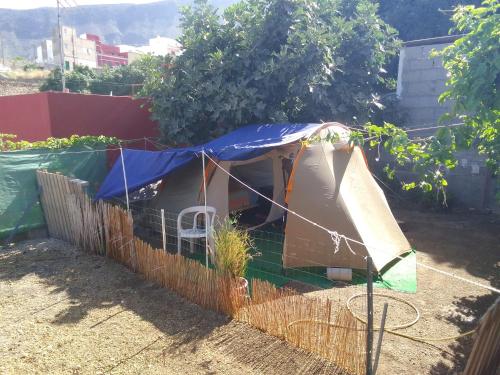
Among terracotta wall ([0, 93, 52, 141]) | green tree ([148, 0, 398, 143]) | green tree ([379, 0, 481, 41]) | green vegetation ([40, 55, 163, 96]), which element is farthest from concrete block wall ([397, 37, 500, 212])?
green vegetation ([40, 55, 163, 96])

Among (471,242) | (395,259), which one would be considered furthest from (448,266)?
(471,242)

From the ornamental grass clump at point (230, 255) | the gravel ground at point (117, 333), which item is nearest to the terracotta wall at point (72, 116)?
the gravel ground at point (117, 333)

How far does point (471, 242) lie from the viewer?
22.2 feet

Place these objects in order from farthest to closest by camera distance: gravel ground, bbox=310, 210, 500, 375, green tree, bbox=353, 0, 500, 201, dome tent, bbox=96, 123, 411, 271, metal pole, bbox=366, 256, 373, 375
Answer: dome tent, bbox=96, 123, 411, 271 < gravel ground, bbox=310, 210, 500, 375 < green tree, bbox=353, 0, 500, 201 < metal pole, bbox=366, 256, 373, 375

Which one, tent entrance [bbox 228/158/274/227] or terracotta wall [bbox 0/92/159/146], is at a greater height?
terracotta wall [bbox 0/92/159/146]

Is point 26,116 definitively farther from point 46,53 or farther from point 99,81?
point 46,53

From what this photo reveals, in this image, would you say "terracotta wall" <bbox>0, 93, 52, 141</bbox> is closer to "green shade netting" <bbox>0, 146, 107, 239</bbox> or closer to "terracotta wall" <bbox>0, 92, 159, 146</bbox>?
"terracotta wall" <bbox>0, 92, 159, 146</bbox>

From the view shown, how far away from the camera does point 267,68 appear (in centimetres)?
744

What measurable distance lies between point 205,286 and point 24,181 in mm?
3917

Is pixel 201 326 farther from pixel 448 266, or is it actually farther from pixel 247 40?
pixel 247 40

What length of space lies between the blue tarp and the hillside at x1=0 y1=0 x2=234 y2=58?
81.5 meters

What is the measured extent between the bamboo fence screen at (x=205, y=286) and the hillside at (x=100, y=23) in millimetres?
82106

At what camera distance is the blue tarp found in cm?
563

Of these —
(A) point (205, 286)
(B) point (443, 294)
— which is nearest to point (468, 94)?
(B) point (443, 294)
